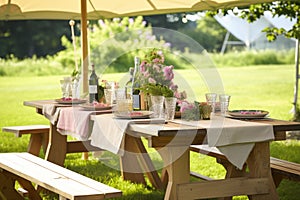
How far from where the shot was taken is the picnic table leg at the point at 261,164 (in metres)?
3.68

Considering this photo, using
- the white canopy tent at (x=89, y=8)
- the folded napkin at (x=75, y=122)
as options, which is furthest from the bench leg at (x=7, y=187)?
the white canopy tent at (x=89, y=8)

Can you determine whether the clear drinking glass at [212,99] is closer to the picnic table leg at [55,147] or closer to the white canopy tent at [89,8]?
the picnic table leg at [55,147]

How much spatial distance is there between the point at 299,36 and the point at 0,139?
345 cm

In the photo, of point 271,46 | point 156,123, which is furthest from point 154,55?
point 271,46

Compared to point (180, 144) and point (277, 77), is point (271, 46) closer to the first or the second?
point (277, 77)

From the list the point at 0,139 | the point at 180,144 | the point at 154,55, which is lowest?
the point at 0,139

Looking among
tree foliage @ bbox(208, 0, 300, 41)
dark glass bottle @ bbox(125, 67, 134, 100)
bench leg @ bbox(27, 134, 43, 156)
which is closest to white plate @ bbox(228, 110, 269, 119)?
dark glass bottle @ bbox(125, 67, 134, 100)

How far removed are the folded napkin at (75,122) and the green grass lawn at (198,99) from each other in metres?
0.58

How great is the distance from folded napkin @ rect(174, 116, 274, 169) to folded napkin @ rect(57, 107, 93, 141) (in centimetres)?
72

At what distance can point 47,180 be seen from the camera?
353 cm

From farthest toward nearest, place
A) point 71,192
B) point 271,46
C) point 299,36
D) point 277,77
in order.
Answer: point 271,46 → point 277,77 → point 299,36 → point 71,192

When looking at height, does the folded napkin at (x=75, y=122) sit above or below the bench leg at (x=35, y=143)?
above

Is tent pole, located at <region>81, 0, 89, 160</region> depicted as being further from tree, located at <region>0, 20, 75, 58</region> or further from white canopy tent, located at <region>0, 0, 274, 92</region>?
tree, located at <region>0, 20, 75, 58</region>

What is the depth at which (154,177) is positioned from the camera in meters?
4.94
